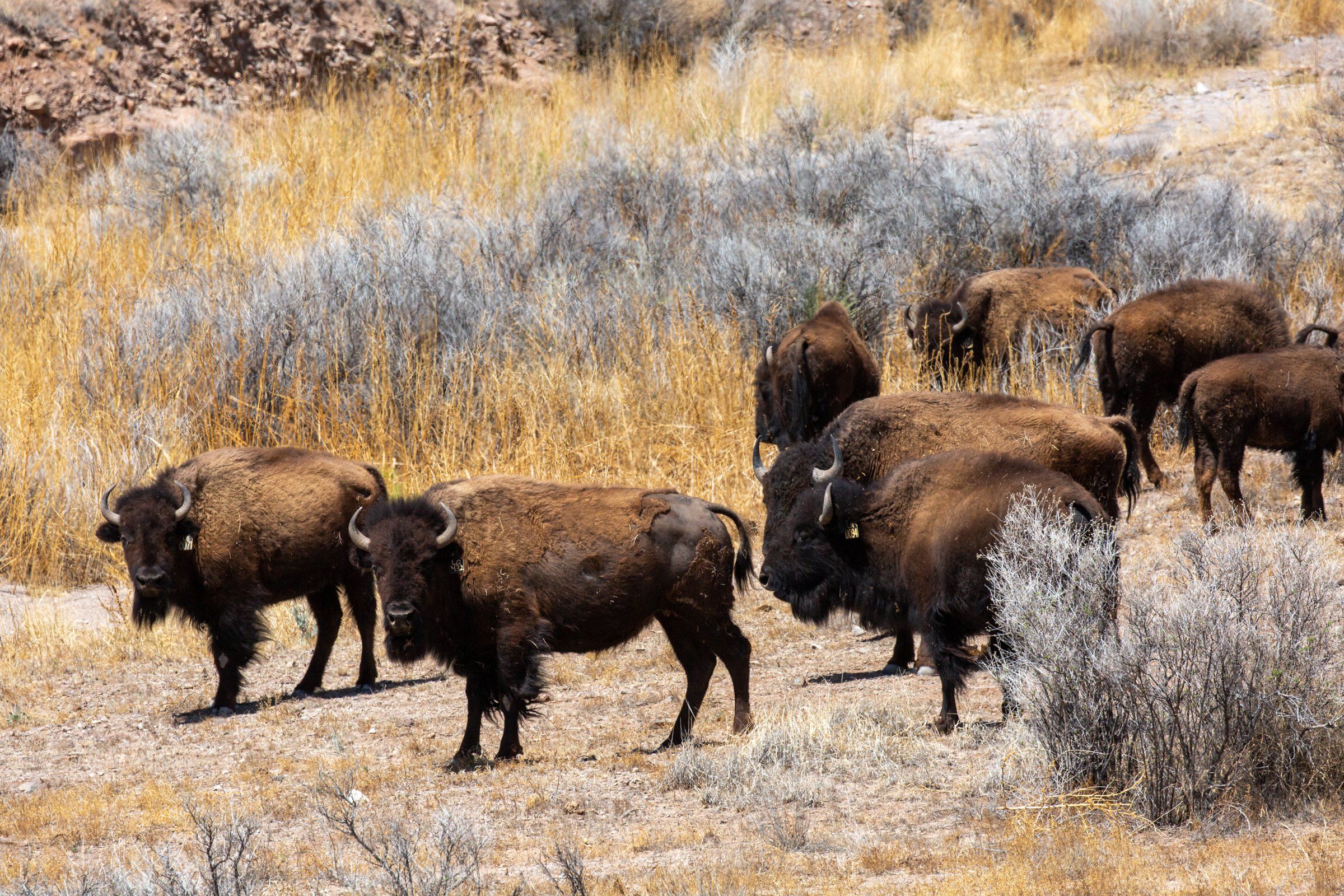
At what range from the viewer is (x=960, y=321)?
13531 mm

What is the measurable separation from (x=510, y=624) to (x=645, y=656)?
257 cm

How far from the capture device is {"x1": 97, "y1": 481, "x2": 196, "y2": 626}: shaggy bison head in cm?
863

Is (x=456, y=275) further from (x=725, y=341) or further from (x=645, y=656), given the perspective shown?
(x=645, y=656)

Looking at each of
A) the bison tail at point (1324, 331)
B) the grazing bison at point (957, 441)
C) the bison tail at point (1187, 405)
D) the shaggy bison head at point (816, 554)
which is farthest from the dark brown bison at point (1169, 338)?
the shaggy bison head at point (816, 554)

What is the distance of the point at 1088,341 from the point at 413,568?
23.0ft

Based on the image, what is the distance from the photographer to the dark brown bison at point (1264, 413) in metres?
10.4

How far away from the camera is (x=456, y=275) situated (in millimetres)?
15766

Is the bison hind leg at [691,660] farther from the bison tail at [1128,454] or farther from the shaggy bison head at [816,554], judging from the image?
the bison tail at [1128,454]

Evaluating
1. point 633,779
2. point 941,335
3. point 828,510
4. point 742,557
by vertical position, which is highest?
point 828,510

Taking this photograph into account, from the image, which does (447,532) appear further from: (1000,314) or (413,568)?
(1000,314)

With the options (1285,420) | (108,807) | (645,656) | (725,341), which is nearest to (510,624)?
(108,807)

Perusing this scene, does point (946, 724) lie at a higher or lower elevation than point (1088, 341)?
lower

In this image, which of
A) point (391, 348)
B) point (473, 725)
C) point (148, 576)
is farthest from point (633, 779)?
point (391, 348)

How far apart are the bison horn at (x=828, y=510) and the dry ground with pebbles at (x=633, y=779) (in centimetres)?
94
